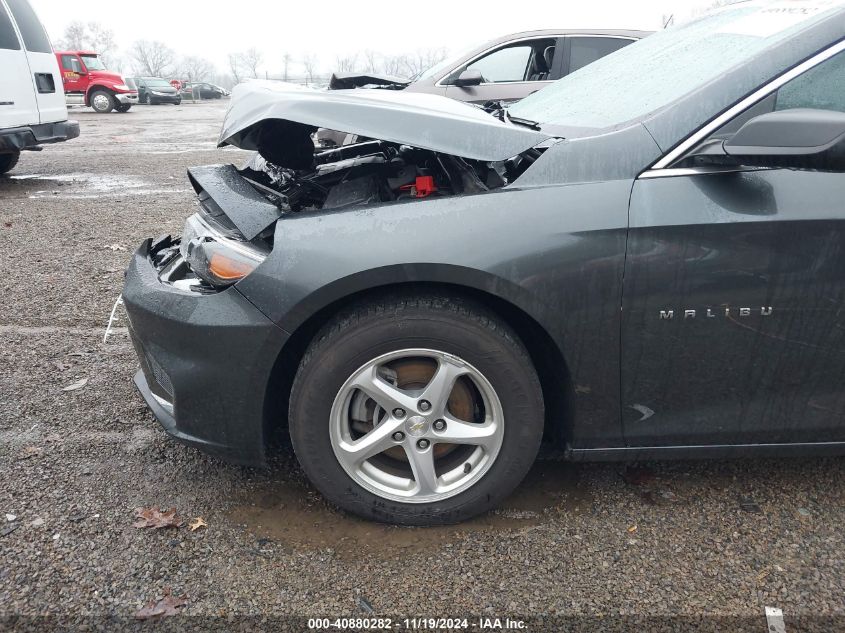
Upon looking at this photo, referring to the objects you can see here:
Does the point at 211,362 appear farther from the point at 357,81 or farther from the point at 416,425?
the point at 357,81

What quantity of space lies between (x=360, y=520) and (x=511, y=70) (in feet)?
21.5

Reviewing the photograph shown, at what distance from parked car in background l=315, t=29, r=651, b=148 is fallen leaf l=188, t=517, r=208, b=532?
19.4 ft

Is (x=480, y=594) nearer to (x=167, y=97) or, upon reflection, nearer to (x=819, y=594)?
(x=819, y=594)

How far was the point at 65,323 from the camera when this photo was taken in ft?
12.2

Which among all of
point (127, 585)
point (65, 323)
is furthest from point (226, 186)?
point (65, 323)

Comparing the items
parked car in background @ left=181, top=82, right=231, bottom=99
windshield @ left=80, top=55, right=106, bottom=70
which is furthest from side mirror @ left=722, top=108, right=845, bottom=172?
parked car in background @ left=181, top=82, right=231, bottom=99

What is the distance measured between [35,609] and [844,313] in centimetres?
246

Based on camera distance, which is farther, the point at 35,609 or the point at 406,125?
the point at 406,125

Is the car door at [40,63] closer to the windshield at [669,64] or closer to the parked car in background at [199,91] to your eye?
the windshield at [669,64]

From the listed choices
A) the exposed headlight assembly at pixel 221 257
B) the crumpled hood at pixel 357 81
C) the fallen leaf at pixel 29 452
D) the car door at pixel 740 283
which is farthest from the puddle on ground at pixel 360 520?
the crumpled hood at pixel 357 81

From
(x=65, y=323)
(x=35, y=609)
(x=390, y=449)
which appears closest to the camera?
(x=35, y=609)

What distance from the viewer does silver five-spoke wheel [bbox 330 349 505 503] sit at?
1.94m

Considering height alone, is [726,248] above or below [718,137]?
below

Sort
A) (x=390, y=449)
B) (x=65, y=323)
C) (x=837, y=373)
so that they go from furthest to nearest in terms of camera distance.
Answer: (x=65, y=323) < (x=390, y=449) < (x=837, y=373)
